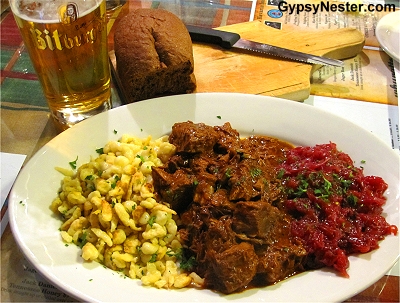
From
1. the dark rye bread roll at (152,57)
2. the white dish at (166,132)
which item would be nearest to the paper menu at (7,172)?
the white dish at (166,132)

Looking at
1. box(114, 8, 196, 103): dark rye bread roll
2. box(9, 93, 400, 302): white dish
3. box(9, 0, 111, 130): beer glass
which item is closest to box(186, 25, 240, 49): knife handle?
box(114, 8, 196, 103): dark rye bread roll

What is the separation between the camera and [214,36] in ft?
10.2

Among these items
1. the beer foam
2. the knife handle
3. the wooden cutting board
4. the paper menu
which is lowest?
the paper menu

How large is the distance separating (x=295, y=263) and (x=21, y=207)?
125 cm

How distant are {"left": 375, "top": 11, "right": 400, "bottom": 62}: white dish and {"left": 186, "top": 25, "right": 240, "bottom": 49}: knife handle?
3.76 ft

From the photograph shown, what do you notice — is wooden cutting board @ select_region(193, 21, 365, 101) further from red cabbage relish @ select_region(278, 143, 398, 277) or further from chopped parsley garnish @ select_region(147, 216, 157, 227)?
chopped parsley garnish @ select_region(147, 216, 157, 227)

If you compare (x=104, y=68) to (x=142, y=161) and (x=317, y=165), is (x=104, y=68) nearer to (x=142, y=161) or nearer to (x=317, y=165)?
(x=142, y=161)

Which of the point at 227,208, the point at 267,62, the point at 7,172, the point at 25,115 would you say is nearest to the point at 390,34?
the point at 267,62

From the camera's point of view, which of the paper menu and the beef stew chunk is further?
the paper menu

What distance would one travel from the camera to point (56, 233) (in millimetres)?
1896

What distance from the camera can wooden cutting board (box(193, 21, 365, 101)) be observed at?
2.81m

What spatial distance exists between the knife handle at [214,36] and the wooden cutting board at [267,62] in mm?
37

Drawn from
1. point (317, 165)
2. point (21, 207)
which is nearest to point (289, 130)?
point (317, 165)

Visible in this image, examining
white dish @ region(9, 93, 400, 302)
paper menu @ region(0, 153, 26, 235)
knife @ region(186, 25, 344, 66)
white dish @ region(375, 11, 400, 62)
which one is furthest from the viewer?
white dish @ region(375, 11, 400, 62)
